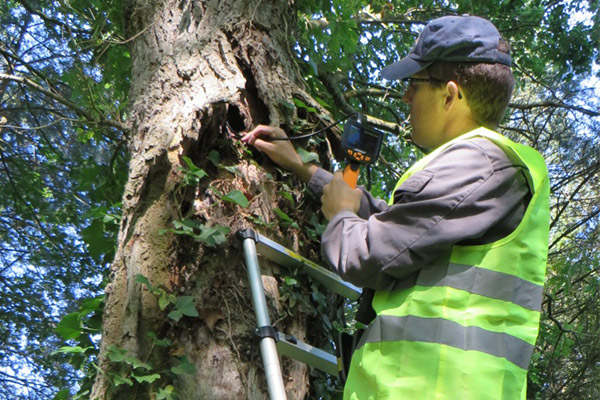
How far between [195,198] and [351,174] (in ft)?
1.92

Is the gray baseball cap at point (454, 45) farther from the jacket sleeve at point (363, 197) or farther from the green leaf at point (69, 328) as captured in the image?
the green leaf at point (69, 328)

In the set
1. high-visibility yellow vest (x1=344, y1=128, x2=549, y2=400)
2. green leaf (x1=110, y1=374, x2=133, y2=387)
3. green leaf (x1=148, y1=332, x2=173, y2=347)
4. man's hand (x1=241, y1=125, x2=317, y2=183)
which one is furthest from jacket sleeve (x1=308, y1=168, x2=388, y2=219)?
green leaf (x1=110, y1=374, x2=133, y2=387)

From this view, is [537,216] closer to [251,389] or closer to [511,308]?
[511,308]

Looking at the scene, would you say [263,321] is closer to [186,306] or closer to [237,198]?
[186,306]

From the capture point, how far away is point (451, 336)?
174cm

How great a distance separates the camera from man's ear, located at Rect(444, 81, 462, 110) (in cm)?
211

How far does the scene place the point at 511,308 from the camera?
5.98ft

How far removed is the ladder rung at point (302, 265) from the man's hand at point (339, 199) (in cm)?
33

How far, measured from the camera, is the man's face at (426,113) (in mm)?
2158

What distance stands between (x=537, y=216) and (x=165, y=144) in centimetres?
137

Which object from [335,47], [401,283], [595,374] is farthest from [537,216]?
[595,374]

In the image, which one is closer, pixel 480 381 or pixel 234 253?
pixel 480 381

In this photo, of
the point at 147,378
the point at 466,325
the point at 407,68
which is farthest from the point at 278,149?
the point at 466,325

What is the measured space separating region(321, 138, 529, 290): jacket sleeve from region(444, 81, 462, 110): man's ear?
0.23 metres
